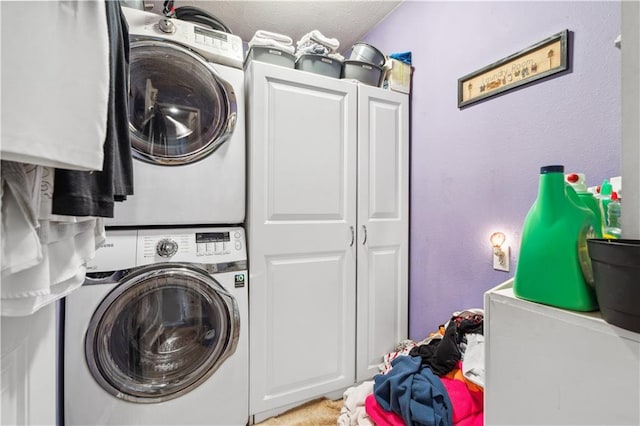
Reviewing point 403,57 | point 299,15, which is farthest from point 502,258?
point 299,15

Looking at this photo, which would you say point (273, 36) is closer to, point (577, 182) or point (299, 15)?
point (299, 15)

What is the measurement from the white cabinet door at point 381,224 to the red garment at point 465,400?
557mm

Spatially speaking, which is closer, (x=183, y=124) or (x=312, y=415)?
(x=183, y=124)

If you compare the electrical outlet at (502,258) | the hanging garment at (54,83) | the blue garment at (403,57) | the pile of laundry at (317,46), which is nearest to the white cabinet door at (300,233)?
the pile of laundry at (317,46)

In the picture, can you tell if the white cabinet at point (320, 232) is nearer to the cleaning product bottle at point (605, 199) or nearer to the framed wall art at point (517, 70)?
the framed wall art at point (517, 70)

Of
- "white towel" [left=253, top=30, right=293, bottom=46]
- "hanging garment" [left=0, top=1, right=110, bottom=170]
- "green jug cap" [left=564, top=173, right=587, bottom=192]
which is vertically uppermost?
"white towel" [left=253, top=30, right=293, bottom=46]

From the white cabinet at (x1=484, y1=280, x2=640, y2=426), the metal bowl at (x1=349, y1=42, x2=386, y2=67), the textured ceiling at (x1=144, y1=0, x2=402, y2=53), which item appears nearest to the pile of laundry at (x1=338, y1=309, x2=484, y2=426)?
the white cabinet at (x1=484, y1=280, x2=640, y2=426)

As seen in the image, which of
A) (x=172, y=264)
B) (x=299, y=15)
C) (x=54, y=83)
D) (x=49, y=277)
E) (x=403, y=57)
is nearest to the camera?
(x=54, y=83)

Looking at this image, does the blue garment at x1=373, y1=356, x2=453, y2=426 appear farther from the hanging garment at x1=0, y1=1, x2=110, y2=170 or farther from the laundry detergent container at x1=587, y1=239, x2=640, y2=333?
the hanging garment at x1=0, y1=1, x2=110, y2=170

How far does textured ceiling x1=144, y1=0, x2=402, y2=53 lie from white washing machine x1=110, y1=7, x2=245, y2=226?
0.81 meters

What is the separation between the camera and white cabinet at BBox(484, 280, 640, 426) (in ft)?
1.78

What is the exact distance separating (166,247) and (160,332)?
0.38 m

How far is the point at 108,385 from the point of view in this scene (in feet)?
3.64

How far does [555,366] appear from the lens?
25.1 inches
